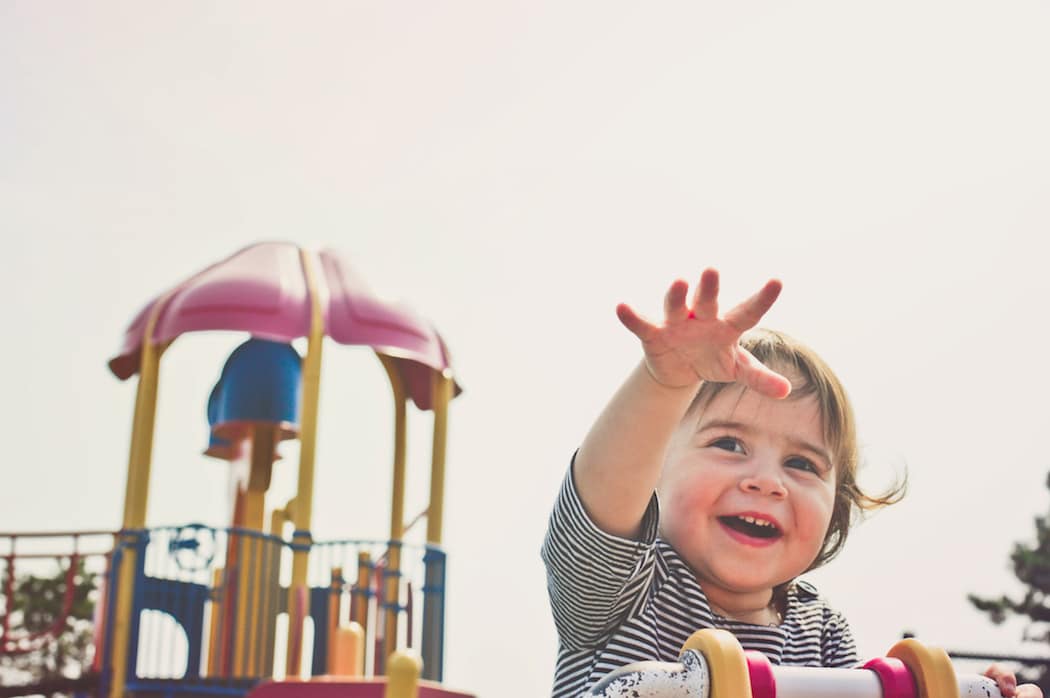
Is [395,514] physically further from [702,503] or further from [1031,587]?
[1031,587]

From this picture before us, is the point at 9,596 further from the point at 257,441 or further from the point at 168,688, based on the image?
the point at 257,441

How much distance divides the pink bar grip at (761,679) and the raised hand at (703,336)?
0.41m

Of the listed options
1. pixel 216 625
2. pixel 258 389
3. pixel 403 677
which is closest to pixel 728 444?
pixel 403 677

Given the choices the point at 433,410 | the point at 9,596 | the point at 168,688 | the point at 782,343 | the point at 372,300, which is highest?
the point at 372,300

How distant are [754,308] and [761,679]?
0.53 metres

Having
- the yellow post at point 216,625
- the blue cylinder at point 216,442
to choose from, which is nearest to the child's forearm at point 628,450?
the yellow post at point 216,625

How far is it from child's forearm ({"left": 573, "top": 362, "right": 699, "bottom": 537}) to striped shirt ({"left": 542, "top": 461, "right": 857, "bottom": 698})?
0.04 m

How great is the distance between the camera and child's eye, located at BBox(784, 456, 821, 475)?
2.55 m

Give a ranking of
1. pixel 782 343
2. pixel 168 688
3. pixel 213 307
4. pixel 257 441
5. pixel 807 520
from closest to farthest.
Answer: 1. pixel 807 520
2. pixel 782 343
3. pixel 168 688
4. pixel 213 307
5. pixel 257 441

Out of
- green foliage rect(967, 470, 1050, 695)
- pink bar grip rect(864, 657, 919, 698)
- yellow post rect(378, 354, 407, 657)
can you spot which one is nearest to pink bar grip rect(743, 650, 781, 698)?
pink bar grip rect(864, 657, 919, 698)

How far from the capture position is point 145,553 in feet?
19.8

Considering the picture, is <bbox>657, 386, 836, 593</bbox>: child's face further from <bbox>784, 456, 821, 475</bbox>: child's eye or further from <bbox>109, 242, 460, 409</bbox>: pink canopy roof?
Answer: <bbox>109, 242, 460, 409</bbox>: pink canopy roof

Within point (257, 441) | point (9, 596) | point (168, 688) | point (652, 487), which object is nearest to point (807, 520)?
point (652, 487)

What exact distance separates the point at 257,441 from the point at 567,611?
5.18 meters
